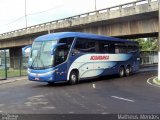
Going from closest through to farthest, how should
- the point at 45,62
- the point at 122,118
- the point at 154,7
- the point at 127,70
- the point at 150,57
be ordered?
the point at 122,118
the point at 45,62
the point at 154,7
the point at 127,70
the point at 150,57

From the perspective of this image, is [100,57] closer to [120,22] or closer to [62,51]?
[62,51]

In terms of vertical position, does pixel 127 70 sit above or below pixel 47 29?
below

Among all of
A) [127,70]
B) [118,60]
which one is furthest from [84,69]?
[127,70]

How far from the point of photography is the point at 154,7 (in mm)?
30328

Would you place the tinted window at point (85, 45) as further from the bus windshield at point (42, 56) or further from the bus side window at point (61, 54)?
the bus windshield at point (42, 56)

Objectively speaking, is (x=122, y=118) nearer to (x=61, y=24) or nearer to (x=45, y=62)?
(x=45, y=62)

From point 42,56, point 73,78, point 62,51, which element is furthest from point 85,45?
point 42,56

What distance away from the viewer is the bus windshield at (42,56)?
23.3 metres

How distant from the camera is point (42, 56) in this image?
23.7m

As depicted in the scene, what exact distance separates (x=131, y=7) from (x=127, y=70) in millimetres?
5446

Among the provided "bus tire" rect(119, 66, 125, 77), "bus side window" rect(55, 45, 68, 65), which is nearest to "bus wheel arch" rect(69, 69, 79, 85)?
"bus side window" rect(55, 45, 68, 65)

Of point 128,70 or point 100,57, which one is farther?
point 128,70

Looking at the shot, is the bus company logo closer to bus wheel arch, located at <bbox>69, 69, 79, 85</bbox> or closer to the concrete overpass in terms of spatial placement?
bus wheel arch, located at <bbox>69, 69, 79, 85</bbox>

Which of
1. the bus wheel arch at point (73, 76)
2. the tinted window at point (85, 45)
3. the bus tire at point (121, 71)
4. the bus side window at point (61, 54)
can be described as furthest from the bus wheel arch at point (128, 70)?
the bus side window at point (61, 54)
